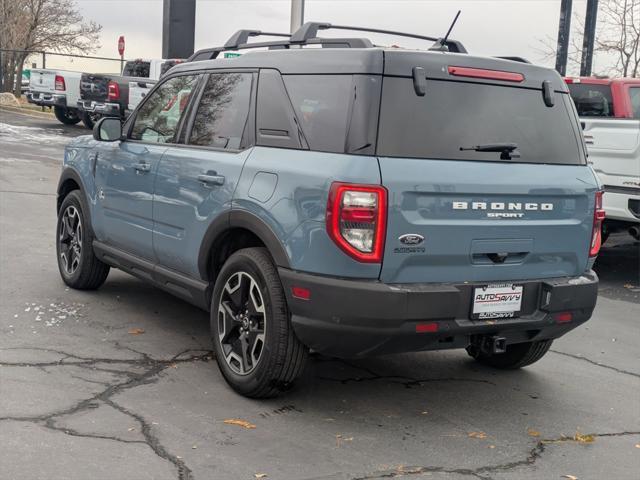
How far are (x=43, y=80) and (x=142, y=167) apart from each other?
22.6 metres

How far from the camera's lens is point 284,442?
4395 mm

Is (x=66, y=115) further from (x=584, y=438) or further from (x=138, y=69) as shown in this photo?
(x=584, y=438)

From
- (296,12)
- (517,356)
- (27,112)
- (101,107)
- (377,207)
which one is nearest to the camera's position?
(377,207)

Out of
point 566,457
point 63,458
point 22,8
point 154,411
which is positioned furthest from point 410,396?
point 22,8

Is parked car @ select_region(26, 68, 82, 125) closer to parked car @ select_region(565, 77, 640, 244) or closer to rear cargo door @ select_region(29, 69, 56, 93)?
rear cargo door @ select_region(29, 69, 56, 93)

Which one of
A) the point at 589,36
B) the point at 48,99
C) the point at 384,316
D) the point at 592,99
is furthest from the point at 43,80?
the point at 384,316

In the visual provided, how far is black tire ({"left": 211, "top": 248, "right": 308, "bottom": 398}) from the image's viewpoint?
470 cm

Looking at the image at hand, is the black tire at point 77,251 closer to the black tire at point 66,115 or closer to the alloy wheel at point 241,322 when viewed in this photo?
the alloy wheel at point 241,322

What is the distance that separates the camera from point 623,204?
9.51 meters

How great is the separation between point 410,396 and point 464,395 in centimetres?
36

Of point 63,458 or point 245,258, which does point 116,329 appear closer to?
point 245,258

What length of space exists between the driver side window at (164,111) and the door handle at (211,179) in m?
0.70

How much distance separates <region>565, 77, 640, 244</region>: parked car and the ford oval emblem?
18.9 ft

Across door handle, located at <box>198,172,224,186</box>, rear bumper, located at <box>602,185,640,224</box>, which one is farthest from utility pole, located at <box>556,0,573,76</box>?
door handle, located at <box>198,172,224,186</box>
